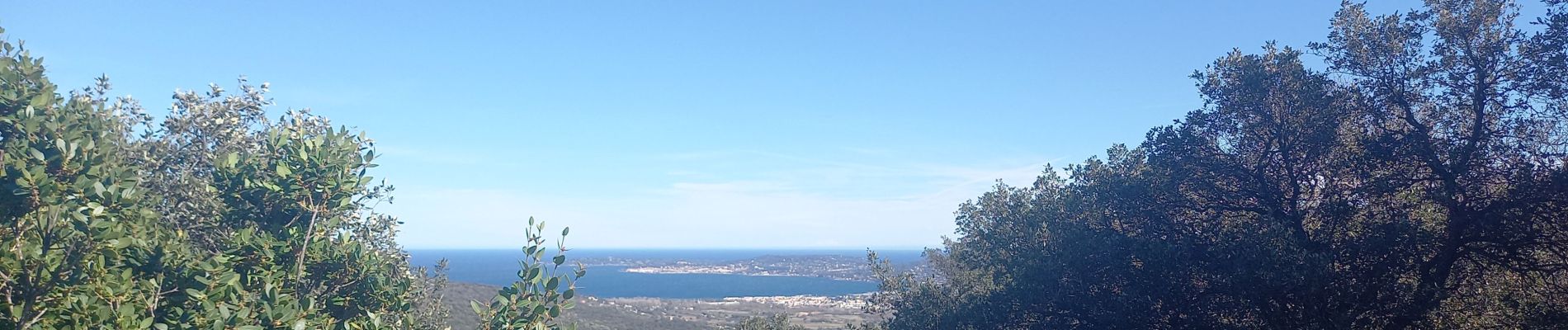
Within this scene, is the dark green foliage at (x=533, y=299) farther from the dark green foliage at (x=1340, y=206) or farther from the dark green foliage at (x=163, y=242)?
the dark green foliage at (x=1340, y=206)

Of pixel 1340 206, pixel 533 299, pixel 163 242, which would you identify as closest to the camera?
pixel 533 299

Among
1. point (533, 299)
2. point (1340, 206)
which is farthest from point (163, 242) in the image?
point (1340, 206)

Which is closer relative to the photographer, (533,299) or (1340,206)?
(533,299)

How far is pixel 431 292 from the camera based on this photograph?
53.7ft

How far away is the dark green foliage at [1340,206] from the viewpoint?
12109 mm

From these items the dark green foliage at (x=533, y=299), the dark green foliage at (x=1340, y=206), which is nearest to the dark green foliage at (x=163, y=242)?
the dark green foliage at (x=533, y=299)

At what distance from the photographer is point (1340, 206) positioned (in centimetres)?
1325

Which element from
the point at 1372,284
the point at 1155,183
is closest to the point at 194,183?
the point at 1155,183

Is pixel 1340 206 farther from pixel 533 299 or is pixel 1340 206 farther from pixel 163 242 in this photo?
pixel 163 242

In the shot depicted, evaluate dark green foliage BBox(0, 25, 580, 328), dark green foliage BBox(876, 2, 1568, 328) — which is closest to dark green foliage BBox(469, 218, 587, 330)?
dark green foliage BBox(0, 25, 580, 328)

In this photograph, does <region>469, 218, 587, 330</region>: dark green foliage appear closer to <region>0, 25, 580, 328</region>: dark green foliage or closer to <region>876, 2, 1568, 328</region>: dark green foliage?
→ <region>0, 25, 580, 328</region>: dark green foliage

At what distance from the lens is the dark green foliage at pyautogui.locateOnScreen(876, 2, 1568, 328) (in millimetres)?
12109

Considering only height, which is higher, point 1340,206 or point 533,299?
point 1340,206

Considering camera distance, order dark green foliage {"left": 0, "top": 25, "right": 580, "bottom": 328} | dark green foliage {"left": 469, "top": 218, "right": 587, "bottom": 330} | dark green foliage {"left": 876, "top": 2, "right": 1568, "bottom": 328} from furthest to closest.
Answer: dark green foliage {"left": 876, "top": 2, "right": 1568, "bottom": 328}, dark green foliage {"left": 0, "top": 25, "right": 580, "bottom": 328}, dark green foliage {"left": 469, "top": 218, "right": 587, "bottom": 330}
